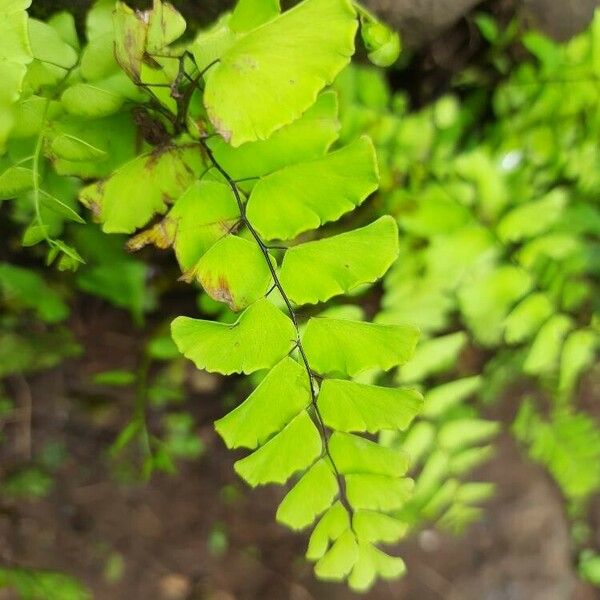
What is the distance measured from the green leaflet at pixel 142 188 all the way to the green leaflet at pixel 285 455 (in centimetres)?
25

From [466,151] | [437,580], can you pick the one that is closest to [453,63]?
[466,151]

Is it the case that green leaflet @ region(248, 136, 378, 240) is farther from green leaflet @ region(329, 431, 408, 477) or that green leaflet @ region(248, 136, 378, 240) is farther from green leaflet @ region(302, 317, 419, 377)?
green leaflet @ region(329, 431, 408, 477)

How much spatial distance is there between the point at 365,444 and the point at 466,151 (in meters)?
0.73

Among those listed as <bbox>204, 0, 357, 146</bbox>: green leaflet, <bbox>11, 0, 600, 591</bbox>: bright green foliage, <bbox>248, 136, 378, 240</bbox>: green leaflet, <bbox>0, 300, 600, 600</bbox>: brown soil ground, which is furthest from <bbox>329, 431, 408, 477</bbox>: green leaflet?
<bbox>0, 300, 600, 600</bbox>: brown soil ground

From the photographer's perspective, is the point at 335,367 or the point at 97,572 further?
the point at 97,572

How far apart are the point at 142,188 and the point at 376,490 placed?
1.28ft

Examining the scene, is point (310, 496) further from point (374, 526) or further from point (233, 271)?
point (233, 271)

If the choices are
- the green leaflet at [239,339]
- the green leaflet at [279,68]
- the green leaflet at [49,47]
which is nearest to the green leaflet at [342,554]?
the green leaflet at [239,339]

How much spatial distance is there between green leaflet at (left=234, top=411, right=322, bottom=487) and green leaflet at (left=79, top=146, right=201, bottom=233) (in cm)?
25

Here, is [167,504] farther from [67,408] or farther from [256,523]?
[67,408]

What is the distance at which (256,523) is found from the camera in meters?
1.62

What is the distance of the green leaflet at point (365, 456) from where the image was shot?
67 cm

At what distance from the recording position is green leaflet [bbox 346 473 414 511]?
685 millimetres

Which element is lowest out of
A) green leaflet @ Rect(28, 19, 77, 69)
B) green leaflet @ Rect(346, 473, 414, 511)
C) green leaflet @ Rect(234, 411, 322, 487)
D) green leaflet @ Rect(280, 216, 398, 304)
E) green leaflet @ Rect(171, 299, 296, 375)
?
green leaflet @ Rect(346, 473, 414, 511)
